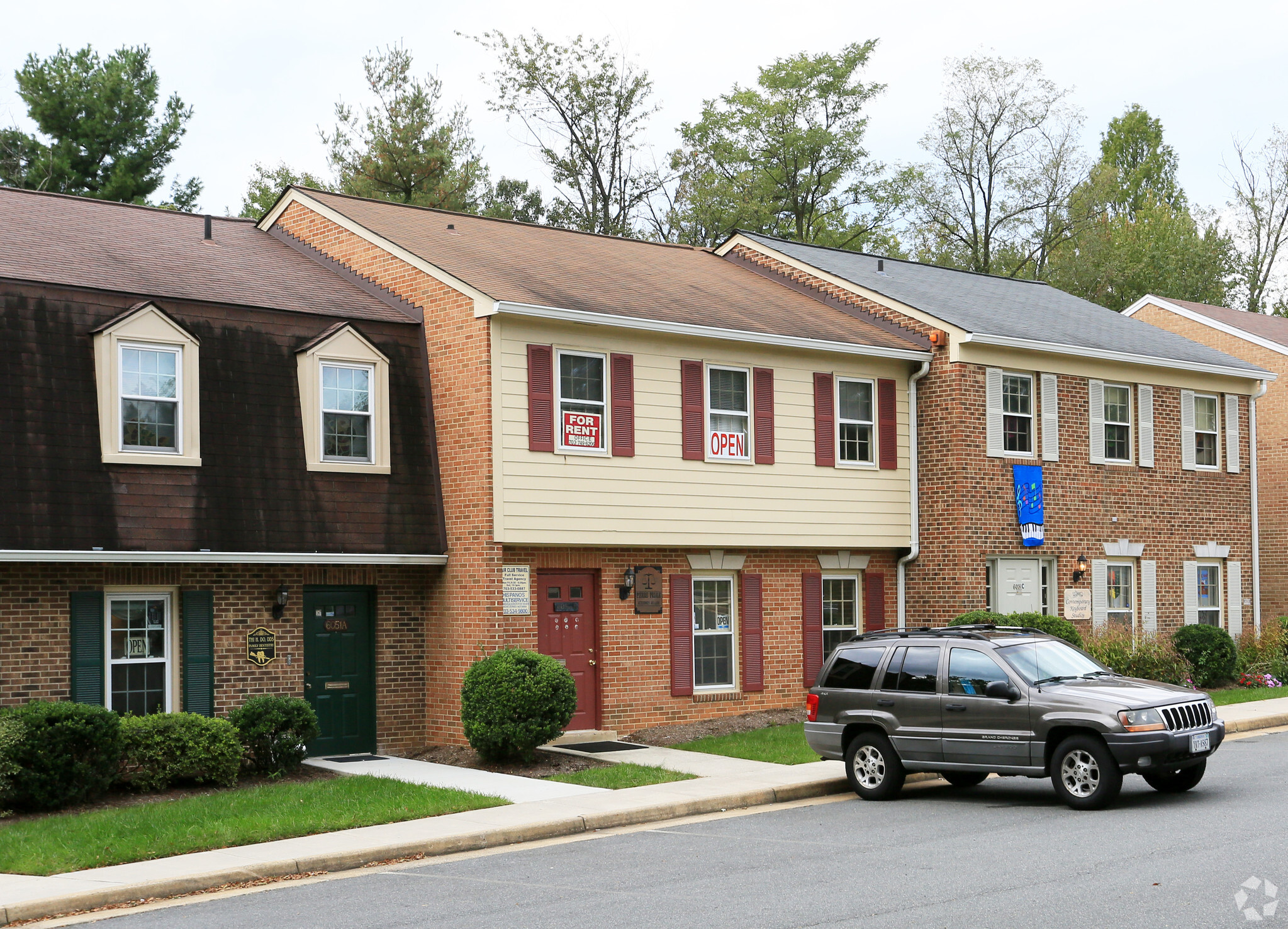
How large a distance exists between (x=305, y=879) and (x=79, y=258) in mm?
10559

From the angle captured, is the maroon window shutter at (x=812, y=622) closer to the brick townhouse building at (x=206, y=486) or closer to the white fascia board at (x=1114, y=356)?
the white fascia board at (x=1114, y=356)

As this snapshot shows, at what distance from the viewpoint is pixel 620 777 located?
52.5 ft

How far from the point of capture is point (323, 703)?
747 inches

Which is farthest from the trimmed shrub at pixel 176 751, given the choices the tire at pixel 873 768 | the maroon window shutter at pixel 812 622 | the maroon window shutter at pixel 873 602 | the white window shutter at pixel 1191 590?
the white window shutter at pixel 1191 590

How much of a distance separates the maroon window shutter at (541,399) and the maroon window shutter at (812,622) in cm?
517

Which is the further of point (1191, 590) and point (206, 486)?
point (1191, 590)

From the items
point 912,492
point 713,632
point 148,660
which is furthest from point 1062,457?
point 148,660

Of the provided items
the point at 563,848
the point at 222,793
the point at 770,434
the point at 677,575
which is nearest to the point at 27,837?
the point at 222,793

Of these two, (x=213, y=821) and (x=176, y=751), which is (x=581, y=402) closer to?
(x=176, y=751)

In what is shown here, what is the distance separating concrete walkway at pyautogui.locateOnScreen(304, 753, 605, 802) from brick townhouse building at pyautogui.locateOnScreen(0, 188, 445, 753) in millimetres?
1302

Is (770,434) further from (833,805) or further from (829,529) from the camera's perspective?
(833,805)

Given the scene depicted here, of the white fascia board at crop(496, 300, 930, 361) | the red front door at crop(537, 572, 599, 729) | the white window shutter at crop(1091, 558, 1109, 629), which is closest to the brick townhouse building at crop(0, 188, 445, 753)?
the red front door at crop(537, 572, 599, 729)

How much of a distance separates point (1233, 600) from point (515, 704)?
1652 centimetres

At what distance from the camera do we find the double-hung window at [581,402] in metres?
19.6
